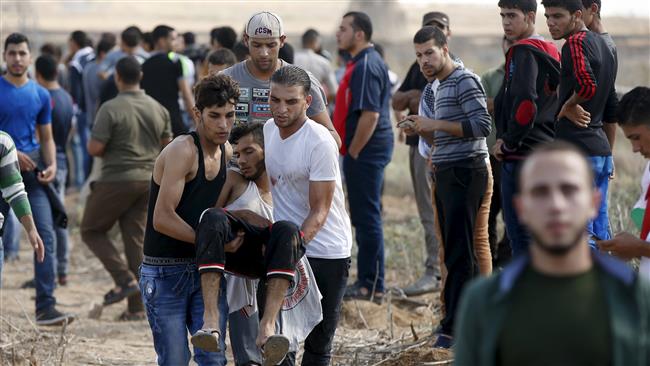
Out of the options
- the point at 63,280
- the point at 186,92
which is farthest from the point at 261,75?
the point at 63,280

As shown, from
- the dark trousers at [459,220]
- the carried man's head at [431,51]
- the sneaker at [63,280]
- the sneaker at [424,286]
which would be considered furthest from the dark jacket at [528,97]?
the sneaker at [63,280]

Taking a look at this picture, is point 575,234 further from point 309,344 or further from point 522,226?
point 522,226

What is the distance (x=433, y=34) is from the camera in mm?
7047

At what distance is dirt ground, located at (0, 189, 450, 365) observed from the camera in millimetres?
6984

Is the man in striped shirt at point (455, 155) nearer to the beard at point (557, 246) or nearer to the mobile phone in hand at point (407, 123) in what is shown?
the mobile phone in hand at point (407, 123)

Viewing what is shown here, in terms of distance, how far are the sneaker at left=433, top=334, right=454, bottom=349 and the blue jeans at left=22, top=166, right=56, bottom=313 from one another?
12.1ft

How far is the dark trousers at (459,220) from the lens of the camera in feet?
23.1

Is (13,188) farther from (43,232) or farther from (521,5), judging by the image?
(521,5)

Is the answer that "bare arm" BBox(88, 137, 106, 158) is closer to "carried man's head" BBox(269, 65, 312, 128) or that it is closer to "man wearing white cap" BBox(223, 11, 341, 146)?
"man wearing white cap" BBox(223, 11, 341, 146)

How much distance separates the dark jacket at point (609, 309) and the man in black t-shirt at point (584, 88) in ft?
10.6

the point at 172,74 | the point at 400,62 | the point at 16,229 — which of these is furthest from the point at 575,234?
the point at 400,62

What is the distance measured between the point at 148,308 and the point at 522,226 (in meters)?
2.39

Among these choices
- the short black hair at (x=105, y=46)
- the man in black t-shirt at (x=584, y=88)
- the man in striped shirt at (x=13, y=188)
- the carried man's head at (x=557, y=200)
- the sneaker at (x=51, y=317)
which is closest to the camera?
the carried man's head at (x=557, y=200)

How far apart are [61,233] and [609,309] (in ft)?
27.5
